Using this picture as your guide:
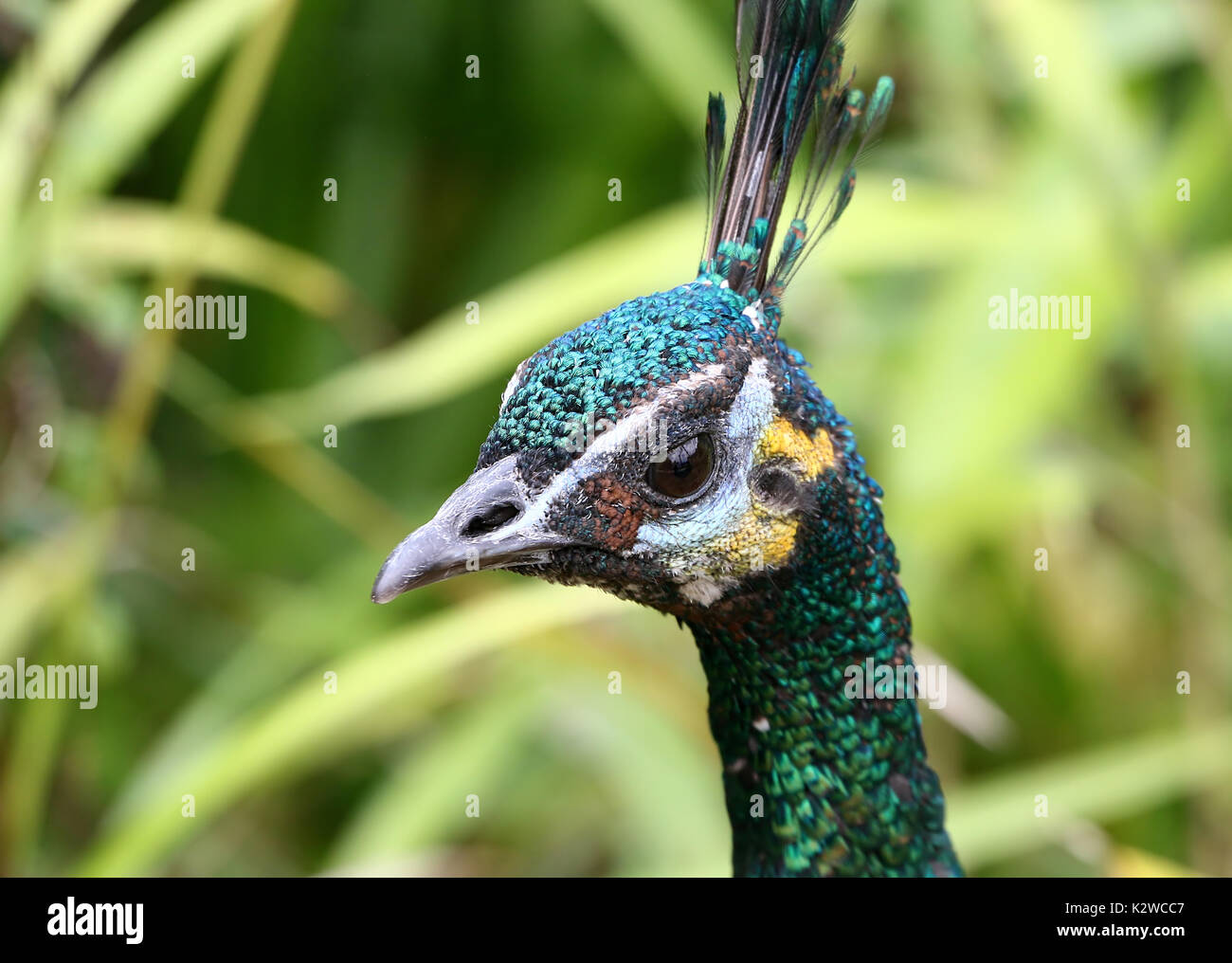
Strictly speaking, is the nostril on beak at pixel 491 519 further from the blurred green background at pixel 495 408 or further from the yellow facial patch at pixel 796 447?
the blurred green background at pixel 495 408

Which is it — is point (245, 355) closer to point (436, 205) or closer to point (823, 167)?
point (436, 205)

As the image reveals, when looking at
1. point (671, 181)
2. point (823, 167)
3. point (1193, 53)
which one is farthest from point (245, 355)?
point (1193, 53)

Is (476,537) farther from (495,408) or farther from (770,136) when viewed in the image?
(495,408)

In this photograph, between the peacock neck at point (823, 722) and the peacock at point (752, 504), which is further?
the peacock neck at point (823, 722)

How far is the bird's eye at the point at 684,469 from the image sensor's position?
0.78 meters

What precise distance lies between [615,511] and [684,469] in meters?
0.05

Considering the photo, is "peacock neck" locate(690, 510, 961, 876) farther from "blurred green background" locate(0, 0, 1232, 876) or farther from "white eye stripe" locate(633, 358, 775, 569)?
"blurred green background" locate(0, 0, 1232, 876)

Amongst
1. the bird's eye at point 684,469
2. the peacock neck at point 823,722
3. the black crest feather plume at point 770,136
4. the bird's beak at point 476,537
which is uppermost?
the black crest feather plume at point 770,136

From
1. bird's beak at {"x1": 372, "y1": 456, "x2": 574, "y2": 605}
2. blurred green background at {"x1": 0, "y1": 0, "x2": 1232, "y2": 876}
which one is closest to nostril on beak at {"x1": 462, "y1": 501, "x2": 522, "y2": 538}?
bird's beak at {"x1": 372, "y1": 456, "x2": 574, "y2": 605}

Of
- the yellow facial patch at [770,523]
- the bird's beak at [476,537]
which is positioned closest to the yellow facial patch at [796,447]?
the yellow facial patch at [770,523]

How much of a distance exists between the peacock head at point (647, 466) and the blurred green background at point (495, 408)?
52cm

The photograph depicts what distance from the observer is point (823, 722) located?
0.90 m

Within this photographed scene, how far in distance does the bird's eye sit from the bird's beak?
69mm

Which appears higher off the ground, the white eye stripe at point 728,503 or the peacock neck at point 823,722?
the white eye stripe at point 728,503
